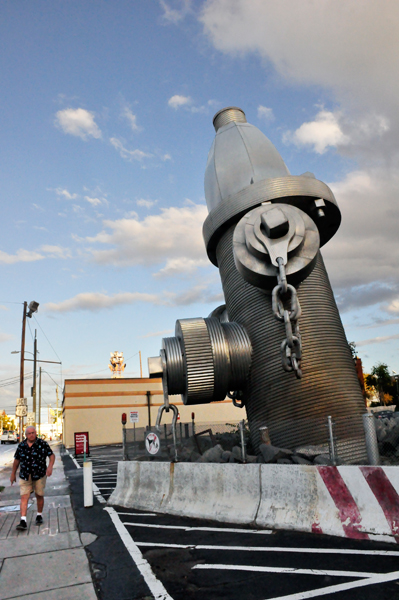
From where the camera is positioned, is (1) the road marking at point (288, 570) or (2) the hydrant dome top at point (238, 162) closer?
(1) the road marking at point (288, 570)

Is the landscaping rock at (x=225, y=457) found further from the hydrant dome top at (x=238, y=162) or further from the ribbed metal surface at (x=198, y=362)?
the hydrant dome top at (x=238, y=162)

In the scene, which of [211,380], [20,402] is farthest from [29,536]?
[20,402]

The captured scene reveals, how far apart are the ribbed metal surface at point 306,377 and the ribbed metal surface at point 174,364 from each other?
1700 millimetres

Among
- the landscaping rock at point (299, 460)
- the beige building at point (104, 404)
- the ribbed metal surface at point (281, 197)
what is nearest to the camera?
the landscaping rock at point (299, 460)

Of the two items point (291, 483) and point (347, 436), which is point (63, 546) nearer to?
point (291, 483)

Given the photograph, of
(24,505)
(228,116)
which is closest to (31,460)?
(24,505)

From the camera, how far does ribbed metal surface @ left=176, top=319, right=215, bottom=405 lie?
11.0 meters

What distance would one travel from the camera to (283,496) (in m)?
6.76

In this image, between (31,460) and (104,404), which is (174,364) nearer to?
(31,460)

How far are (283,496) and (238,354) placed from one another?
464 centimetres

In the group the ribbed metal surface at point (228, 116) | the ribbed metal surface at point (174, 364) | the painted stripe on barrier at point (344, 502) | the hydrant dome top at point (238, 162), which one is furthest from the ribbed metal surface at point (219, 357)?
the ribbed metal surface at point (228, 116)

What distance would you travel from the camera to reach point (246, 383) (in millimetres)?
11492

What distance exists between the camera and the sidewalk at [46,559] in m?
4.65

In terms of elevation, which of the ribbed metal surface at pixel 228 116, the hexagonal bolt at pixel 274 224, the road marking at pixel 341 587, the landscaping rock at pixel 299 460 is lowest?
the road marking at pixel 341 587
